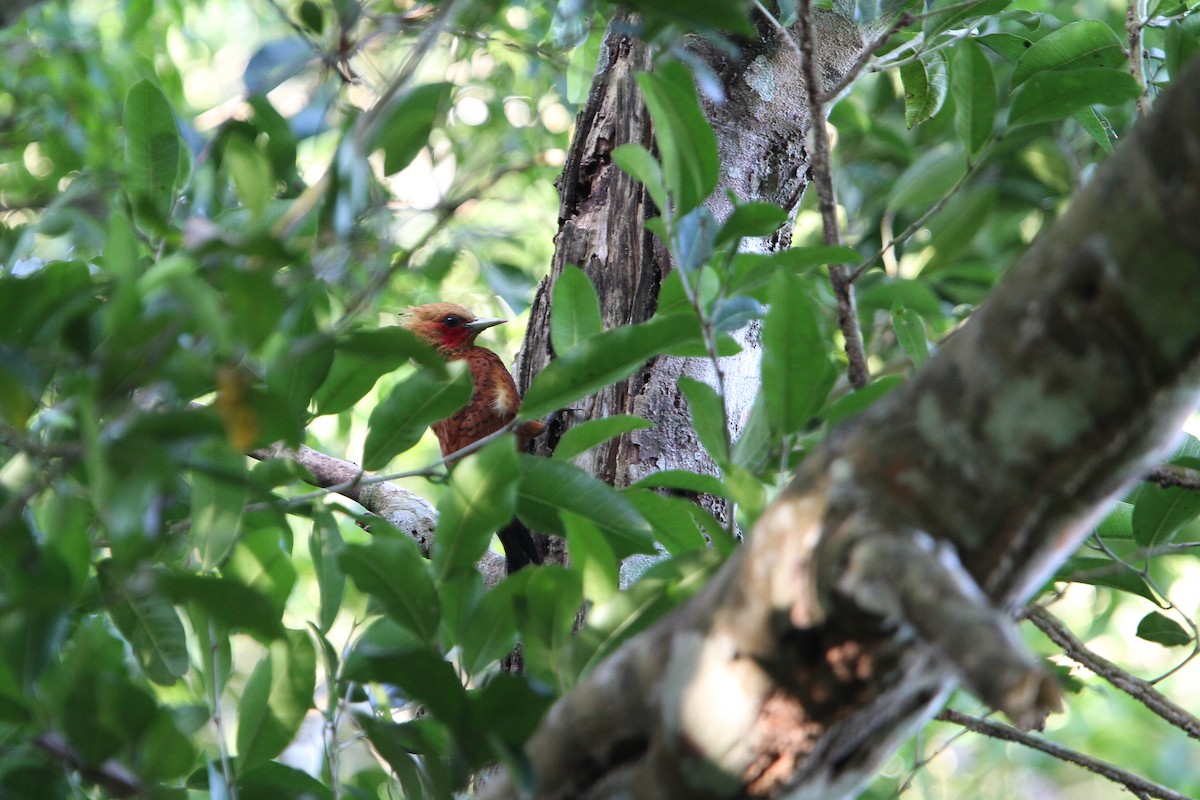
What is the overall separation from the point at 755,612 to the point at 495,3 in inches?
25.9

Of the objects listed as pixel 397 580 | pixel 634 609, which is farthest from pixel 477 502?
pixel 634 609

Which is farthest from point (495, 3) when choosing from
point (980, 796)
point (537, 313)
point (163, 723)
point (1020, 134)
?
point (980, 796)

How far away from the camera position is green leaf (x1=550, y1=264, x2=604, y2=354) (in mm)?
1712

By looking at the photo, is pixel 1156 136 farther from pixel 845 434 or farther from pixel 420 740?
pixel 420 740

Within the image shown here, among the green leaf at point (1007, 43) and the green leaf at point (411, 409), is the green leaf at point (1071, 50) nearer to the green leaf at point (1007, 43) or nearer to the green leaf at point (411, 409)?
the green leaf at point (1007, 43)

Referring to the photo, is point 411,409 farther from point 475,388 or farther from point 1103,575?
point 475,388

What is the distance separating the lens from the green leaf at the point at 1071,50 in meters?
1.81

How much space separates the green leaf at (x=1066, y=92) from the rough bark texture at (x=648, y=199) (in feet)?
1.98

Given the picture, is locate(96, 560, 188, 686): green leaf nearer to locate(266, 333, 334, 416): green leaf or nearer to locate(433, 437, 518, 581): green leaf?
locate(266, 333, 334, 416): green leaf

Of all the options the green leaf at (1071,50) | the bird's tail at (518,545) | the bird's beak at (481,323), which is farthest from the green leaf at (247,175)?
the bird's beak at (481,323)

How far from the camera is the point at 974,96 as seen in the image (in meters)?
1.62

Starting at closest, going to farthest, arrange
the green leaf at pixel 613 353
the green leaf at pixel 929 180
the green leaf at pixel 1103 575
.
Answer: the green leaf at pixel 613 353 → the green leaf at pixel 1103 575 → the green leaf at pixel 929 180

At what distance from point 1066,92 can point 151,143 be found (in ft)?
4.83

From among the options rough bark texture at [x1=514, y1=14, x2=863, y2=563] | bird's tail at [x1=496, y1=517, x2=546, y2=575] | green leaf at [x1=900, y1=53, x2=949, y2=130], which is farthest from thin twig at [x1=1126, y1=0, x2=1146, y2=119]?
bird's tail at [x1=496, y1=517, x2=546, y2=575]
